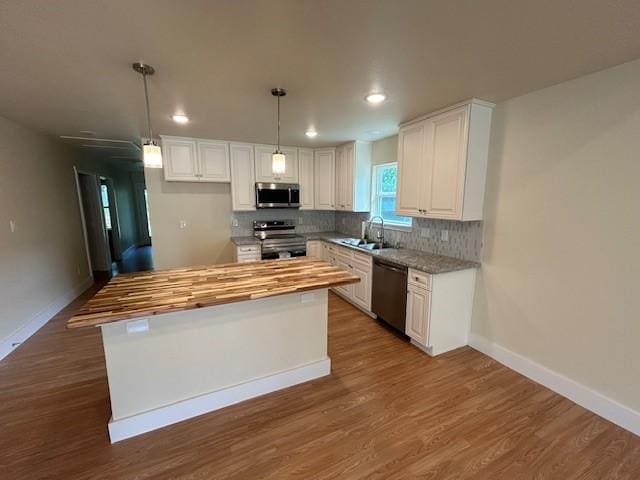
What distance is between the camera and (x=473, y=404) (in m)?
2.07

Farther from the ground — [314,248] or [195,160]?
[195,160]

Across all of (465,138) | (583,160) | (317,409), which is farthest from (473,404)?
(465,138)

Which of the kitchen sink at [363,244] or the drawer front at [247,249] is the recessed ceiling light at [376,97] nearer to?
the kitchen sink at [363,244]

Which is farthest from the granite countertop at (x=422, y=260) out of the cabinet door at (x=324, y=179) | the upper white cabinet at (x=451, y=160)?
the cabinet door at (x=324, y=179)

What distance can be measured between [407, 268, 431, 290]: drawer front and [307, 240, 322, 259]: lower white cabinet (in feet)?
6.78

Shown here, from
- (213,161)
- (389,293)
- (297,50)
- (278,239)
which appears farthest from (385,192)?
(297,50)

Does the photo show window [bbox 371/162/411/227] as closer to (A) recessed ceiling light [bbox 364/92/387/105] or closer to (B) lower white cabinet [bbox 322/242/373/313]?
(B) lower white cabinet [bbox 322/242/373/313]

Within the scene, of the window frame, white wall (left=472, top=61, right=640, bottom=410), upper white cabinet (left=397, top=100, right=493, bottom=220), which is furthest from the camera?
the window frame

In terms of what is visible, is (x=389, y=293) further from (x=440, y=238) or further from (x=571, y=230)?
(x=571, y=230)

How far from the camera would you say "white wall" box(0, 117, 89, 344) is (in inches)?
113

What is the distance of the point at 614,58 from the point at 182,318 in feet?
10.7

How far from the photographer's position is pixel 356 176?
4.19 meters

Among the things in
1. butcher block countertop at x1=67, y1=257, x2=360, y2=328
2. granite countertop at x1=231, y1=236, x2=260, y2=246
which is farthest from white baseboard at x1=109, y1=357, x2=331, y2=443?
granite countertop at x1=231, y1=236, x2=260, y2=246

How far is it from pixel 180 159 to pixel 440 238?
363 cm
